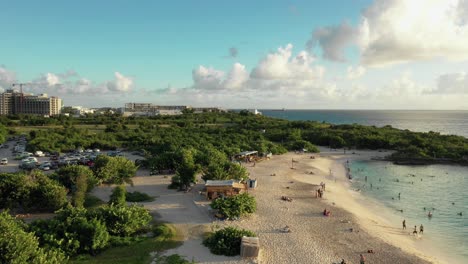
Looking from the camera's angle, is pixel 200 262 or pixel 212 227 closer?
pixel 200 262

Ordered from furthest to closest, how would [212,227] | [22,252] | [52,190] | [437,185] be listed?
[437,185], [52,190], [212,227], [22,252]

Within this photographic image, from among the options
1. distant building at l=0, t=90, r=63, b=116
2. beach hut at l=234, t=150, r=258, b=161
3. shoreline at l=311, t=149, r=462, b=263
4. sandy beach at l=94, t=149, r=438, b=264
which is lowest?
shoreline at l=311, t=149, r=462, b=263

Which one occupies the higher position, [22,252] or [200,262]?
[22,252]

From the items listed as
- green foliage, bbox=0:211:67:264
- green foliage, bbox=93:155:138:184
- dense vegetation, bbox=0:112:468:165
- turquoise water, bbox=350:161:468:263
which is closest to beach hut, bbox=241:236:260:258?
green foliage, bbox=0:211:67:264

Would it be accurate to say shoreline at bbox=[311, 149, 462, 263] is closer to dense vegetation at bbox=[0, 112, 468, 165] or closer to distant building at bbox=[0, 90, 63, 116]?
dense vegetation at bbox=[0, 112, 468, 165]

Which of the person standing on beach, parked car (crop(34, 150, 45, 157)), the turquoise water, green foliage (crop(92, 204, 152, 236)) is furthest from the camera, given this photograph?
parked car (crop(34, 150, 45, 157))

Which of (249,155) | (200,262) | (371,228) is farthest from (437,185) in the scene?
(200,262)

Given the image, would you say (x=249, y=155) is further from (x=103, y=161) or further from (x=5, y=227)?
(x=5, y=227)
